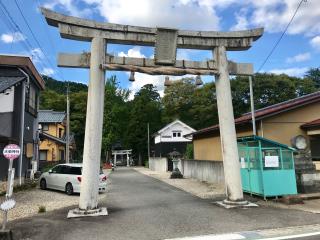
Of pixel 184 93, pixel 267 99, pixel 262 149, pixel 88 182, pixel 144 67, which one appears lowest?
pixel 88 182

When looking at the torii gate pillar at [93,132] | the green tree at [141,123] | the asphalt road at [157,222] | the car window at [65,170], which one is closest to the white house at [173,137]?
the green tree at [141,123]

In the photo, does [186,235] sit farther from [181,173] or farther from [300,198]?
[181,173]

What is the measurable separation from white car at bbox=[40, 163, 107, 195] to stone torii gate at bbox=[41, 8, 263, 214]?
23.5 feet

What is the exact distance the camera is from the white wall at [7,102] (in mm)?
19609

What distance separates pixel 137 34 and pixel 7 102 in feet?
34.7

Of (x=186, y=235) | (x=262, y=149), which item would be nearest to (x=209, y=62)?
(x=262, y=149)

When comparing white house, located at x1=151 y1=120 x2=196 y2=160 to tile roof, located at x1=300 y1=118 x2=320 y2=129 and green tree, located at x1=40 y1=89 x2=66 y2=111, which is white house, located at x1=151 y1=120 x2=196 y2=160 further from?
tile roof, located at x1=300 y1=118 x2=320 y2=129

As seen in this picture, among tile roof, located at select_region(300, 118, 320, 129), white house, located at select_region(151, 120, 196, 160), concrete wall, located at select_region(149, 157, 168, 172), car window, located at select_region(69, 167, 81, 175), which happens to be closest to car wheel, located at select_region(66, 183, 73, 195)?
car window, located at select_region(69, 167, 81, 175)

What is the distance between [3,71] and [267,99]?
3955 cm

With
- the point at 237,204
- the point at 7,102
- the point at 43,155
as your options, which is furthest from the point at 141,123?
the point at 237,204

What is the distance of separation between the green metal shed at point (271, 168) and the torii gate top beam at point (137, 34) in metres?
4.12

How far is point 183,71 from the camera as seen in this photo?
1353cm

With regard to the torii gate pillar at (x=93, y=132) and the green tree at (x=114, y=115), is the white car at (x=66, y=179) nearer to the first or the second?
the torii gate pillar at (x=93, y=132)

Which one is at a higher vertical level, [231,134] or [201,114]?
[201,114]
